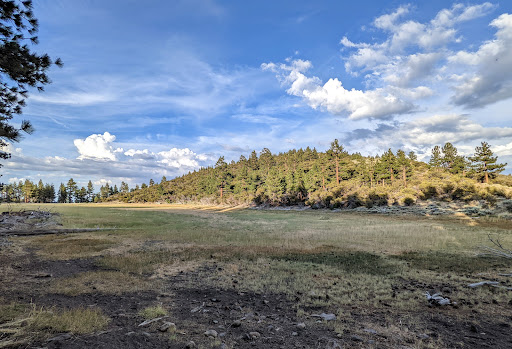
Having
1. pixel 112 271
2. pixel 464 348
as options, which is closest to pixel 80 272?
pixel 112 271

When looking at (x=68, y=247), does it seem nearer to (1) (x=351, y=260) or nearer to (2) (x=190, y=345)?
(2) (x=190, y=345)

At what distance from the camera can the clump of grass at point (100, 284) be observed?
9.08m

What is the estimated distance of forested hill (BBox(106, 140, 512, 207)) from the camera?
53491 millimetres

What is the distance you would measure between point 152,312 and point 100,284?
13.6ft

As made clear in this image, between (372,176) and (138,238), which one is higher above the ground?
(372,176)

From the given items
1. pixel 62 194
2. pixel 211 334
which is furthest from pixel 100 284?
pixel 62 194

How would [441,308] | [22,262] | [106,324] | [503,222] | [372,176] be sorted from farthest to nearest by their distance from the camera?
1. [372,176]
2. [503,222]
3. [22,262]
4. [441,308]
5. [106,324]

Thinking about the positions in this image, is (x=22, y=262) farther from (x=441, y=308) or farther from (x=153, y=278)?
(x=441, y=308)

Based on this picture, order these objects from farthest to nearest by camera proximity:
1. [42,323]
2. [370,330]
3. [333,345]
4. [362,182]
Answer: [362,182] → [370,330] → [42,323] → [333,345]

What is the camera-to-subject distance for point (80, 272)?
38.4ft

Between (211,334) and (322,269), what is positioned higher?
(211,334)

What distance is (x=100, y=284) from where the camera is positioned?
32.3 feet

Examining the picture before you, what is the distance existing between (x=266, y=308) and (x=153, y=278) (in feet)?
18.3

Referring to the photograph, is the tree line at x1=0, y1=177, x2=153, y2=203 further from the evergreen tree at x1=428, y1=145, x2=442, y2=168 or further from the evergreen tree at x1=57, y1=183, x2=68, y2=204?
the evergreen tree at x1=428, y1=145, x2=442, y2=168
